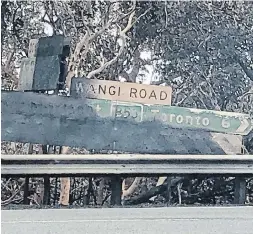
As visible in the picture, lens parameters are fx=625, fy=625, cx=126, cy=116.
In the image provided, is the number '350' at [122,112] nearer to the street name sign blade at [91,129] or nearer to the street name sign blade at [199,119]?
the street name sign blade at [91,129]

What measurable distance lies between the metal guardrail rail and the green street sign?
1618 millimetres

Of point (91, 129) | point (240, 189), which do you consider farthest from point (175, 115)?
point (240, 189)

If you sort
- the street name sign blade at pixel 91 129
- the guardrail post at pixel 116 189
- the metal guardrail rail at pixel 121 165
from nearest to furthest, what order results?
the metal guardrail rail at pixel 121 165
the guardrail post at pixel 116 189
the street name sign blade at pixel 91 129

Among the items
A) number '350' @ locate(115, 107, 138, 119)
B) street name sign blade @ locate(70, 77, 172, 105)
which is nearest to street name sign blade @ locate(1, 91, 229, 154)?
number '350' @ locate(115, 107, 138, 119)

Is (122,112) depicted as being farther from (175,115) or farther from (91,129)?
(175,115)

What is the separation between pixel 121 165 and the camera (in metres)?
7.08

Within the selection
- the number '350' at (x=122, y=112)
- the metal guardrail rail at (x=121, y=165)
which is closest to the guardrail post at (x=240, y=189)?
the metal guardrail rail at (x=121, y=165)

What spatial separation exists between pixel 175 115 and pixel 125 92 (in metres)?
0.79

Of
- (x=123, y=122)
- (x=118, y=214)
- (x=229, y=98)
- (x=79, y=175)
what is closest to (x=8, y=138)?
(x=123, y=122)

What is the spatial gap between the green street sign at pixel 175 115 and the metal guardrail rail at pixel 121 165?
1.62 metres

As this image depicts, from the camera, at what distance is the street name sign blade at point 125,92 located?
899 centimetres

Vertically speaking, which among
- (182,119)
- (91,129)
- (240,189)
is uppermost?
(182,119)

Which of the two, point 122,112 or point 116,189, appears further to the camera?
point 122,112

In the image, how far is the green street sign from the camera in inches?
350
